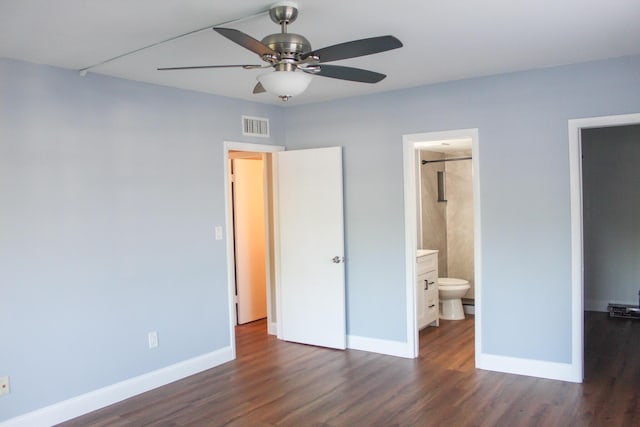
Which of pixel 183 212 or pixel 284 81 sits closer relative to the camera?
pixel 284 81

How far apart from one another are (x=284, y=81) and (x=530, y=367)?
3061mm

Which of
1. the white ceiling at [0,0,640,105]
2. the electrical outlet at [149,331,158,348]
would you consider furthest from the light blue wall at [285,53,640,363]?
the electrical outlet at [149,331,158,348]

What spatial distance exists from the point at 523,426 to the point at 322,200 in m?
2.57

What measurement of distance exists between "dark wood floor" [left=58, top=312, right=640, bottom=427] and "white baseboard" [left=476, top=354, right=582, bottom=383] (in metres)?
A: 0.08

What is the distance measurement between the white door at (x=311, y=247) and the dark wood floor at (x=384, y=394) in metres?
0.32

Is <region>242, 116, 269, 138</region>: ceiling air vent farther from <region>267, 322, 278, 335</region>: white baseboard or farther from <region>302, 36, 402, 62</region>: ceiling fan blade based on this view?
<region>302, 36, 402, 62</region>: ceiling fan blade

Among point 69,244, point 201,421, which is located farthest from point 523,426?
point 69,244

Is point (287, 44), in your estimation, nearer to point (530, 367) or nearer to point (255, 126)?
point (255, 126)

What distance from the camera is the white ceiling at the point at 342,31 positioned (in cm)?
251

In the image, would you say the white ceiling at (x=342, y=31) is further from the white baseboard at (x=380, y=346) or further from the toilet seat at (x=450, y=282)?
the toilet seat at (x=450, y=282)

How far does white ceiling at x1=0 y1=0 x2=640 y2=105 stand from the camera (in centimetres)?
251

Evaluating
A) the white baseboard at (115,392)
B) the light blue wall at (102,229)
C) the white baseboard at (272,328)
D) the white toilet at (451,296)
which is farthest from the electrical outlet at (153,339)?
the white toilet at (451,296)

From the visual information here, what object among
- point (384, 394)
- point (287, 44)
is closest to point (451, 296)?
point (384, 394)

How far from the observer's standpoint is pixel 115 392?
376 centimetres
